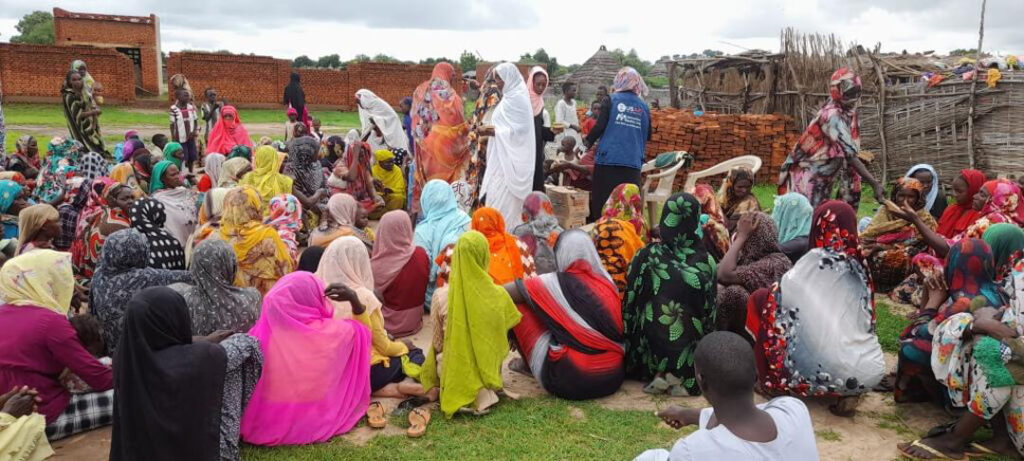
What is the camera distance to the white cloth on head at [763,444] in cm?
206

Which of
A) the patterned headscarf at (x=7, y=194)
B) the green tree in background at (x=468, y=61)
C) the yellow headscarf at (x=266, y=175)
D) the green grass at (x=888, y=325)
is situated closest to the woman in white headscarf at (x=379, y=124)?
the yellow headscarf at (x=266, y=175)

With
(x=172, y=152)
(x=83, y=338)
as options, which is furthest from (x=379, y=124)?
(x=83, y=338)

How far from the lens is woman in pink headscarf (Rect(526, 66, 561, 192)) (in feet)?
25.9

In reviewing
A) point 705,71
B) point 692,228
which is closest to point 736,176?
point 692,228

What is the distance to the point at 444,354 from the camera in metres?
4.30

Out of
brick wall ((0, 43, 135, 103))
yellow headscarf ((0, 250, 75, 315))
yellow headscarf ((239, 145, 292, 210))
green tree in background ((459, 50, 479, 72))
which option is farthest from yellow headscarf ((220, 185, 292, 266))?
green tree in background ((459, 50, 479, 72))

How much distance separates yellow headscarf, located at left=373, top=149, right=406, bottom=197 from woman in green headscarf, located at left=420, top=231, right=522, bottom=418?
18.6 ft

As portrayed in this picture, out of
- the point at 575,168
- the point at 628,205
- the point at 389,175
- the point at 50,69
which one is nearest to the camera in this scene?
the point at 628,205

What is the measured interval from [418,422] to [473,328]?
623mm

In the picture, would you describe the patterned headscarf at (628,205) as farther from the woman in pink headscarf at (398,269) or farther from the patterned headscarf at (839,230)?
A: the patterned headscarf at (839,230)

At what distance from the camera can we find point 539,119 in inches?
321

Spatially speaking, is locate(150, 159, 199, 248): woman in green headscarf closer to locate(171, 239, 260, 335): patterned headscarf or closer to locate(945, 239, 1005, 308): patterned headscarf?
locate(171, 239, 260, 335): patterned headscarf

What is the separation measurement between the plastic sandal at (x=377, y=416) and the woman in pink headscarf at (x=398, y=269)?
4.46 feet

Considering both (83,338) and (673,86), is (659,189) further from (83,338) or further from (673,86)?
(673,86)
